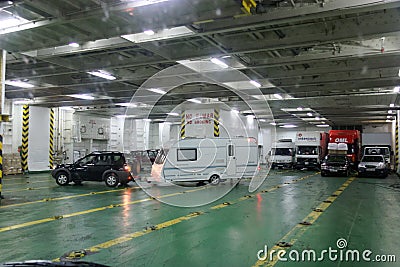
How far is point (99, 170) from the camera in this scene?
44.9 ft

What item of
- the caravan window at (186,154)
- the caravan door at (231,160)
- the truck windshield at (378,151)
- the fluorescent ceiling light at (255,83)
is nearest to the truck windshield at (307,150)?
the truck windshield at (378,151)

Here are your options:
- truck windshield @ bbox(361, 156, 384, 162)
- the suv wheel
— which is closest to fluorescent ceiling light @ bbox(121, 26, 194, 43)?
the suv wheel

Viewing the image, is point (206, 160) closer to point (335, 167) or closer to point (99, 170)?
point (99, 170)

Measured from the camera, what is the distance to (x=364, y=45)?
30.0 ft

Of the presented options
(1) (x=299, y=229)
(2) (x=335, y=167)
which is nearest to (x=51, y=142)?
(2) (x=335, y=167)

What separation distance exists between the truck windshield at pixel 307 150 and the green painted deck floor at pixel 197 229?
44.4 ft

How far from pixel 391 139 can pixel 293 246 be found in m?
22.1

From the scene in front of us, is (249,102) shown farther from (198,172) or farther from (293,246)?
(293,246)

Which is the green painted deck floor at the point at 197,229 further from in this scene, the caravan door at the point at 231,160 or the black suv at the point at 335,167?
the black suv at the point at 335,167

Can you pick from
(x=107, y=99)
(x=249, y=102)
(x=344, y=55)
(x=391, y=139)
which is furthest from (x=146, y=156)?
(x=391, y=139)

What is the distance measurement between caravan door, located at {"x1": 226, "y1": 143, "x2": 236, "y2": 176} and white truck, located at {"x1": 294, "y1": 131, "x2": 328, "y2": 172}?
11.9m

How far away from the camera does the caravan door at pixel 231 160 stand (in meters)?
14.0

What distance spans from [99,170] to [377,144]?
18993 millimetres

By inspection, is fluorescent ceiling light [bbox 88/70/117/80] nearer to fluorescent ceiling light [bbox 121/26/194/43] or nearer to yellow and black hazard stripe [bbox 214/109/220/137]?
fluorescent ceiling light [bbox 121/26/194/43]
